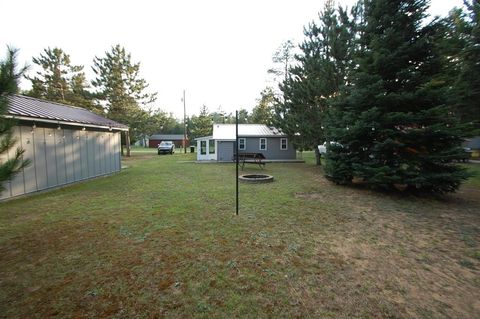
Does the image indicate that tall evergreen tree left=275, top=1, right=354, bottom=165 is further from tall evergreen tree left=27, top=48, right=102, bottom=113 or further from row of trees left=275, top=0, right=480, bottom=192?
tall evergreen tree left=27, top=48, right=102, bottom=113

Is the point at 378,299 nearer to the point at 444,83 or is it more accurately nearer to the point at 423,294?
the point at 423,294

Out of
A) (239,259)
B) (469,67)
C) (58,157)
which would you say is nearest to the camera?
(239,259)

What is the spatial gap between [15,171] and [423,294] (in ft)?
16.1

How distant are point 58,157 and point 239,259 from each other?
8.92 metres

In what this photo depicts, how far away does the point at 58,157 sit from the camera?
347 inches

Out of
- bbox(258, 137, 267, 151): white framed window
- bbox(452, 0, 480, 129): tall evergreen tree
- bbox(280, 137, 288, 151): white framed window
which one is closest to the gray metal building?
bbox(258, 137, 267, 151): white framed window

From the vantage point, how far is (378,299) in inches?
101

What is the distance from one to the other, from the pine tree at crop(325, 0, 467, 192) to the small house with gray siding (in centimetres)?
1318

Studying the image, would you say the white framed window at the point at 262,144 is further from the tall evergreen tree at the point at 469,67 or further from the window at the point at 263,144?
the tall evergreen tree at the point at 469,67

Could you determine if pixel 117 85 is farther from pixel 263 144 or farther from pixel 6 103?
pixel 6 103

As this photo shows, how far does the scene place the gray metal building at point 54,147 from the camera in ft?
23.9

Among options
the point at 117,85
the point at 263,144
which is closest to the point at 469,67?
the point at 263,144

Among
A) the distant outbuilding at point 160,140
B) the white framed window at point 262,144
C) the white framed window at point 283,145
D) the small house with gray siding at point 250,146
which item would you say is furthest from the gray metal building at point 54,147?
the distant outbuilding at point 160,140

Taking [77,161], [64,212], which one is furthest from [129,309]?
[77,161]
